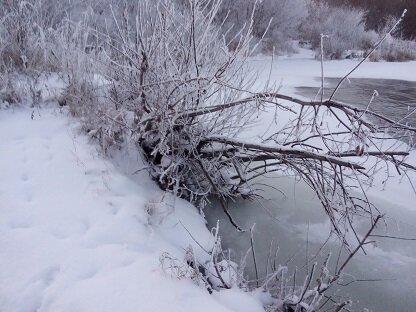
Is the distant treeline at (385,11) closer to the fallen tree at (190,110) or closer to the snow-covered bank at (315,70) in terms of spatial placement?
the snow-covered bank at (315,70)

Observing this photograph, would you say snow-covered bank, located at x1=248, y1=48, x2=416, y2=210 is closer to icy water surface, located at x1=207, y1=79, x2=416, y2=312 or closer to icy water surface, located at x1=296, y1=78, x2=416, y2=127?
icy water surface, located at x1=296, y1=78, x2=416, y2=127

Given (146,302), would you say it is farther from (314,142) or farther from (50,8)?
(50,8)

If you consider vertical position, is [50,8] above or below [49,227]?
above

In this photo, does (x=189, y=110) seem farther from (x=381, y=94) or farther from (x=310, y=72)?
(x=310, y=72)

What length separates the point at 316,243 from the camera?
346cm

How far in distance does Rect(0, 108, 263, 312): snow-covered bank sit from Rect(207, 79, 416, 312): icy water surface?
0.47 metres

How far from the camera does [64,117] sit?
4164 millimetres

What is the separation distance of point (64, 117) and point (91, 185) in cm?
135

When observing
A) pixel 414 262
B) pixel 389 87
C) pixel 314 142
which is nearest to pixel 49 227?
pixel 414 262

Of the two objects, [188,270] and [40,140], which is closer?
[188,270]

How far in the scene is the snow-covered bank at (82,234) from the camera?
2.13 m

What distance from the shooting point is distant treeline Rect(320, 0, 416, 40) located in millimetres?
23053

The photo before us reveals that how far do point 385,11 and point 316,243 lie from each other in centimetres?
2540

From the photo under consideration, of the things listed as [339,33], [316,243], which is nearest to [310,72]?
[339,33]
